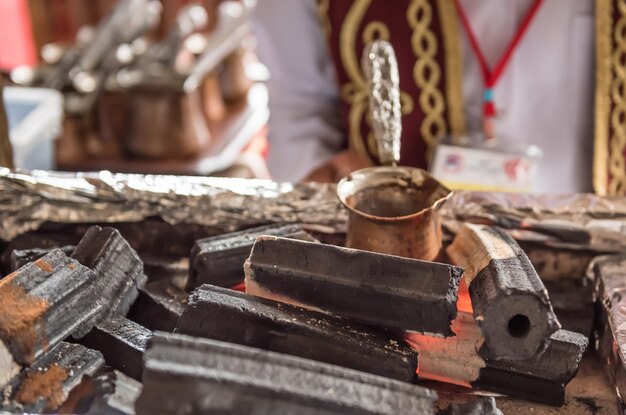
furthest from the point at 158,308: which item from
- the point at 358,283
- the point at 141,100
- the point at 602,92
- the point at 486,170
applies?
the point at 141,100

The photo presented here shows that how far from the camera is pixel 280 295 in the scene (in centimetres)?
103

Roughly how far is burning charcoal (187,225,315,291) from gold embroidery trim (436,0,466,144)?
2.67 feet

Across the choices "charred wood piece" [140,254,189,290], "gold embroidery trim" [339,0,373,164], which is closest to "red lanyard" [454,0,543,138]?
"gold embroidery trim" [339,0,373,164]

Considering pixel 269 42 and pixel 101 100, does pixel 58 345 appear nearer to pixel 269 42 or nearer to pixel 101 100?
pixel 269 42

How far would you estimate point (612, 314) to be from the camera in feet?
3.66

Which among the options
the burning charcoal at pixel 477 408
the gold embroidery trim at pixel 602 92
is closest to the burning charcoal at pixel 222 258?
the burning charcoal at pixel 477 408

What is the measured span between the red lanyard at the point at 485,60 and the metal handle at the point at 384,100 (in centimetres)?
76

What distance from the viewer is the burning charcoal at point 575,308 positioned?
119 centimetres

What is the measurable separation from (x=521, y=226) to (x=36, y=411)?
2.85 feet

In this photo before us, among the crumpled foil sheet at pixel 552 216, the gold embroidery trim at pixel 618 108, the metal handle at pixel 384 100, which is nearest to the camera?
the metal handle at pixel 384 100

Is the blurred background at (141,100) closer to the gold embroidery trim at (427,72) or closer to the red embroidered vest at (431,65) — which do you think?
the red embroidered vest at (431,65)

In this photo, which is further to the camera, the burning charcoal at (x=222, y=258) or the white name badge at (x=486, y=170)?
the white name badge at (x=486, y=170)

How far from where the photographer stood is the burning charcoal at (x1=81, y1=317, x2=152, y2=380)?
1.00 metres

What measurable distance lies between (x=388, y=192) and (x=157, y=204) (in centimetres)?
47
